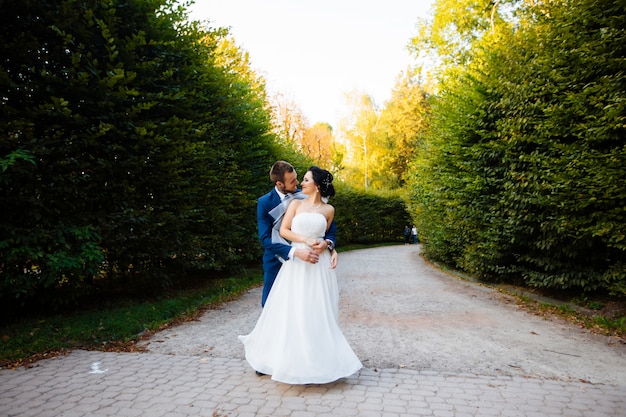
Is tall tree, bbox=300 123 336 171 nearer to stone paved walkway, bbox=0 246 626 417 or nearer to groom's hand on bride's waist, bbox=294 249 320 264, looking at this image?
stone paved walkway, bbox=0 246 626 417

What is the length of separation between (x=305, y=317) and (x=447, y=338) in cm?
286

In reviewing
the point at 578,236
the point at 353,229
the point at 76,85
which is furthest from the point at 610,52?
the point at 353,229

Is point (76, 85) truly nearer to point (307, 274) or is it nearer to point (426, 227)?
point (307, 274)

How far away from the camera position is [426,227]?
653 inches

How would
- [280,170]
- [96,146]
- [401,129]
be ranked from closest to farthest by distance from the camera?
[280,170] < [96,146] < [401,129]

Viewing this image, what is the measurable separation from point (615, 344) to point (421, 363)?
3038mm

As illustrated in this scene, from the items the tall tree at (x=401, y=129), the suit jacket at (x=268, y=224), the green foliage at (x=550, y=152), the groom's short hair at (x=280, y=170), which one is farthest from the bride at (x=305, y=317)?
the tall tree at (x=401, y=129)

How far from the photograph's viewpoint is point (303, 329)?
13.4 feet

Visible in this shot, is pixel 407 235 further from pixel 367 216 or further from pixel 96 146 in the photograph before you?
pixel 96 146

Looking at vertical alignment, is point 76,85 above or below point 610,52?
below

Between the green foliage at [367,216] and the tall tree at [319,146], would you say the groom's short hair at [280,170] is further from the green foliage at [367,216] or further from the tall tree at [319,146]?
the tall tree at [319,146]

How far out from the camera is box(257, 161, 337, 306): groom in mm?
4480

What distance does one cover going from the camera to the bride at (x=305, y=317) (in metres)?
4.01

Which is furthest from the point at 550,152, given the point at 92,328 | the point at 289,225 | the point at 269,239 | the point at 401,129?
the point at 401,129
